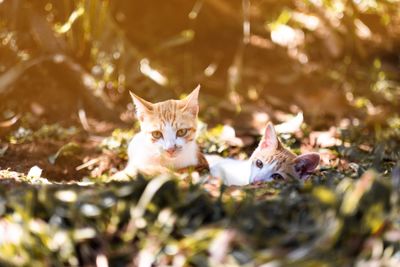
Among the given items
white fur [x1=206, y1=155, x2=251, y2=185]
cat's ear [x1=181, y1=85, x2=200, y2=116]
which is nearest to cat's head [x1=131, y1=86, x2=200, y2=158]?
cat's ear [x1=181, y1=85, x2=200, y2=116]

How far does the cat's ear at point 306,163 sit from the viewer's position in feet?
9.53

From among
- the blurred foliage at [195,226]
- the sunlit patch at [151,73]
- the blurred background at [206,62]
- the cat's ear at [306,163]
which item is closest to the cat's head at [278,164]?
the cat's ear at [306,163]

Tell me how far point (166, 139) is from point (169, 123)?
8 centimetres

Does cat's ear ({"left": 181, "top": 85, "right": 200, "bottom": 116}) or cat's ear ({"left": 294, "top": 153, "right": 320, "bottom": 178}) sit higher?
cat's ear ({"left": 181, "top": 85, "right": 200, "bottom": 116})

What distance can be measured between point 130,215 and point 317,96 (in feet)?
10.6

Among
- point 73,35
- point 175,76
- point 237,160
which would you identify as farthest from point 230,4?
point 237,160

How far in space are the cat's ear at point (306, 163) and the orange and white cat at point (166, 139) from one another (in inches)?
19.7

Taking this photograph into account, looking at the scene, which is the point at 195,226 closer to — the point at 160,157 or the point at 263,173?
the point at 263,173

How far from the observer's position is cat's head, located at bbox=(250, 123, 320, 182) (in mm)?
2926

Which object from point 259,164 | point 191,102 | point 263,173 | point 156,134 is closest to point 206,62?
point 191,102

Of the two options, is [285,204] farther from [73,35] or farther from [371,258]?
[73,35]

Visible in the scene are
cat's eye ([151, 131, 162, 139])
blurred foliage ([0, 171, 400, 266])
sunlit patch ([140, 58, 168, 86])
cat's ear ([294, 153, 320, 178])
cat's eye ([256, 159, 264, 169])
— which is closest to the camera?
blurred foliage ([0, 171, 400, 266])

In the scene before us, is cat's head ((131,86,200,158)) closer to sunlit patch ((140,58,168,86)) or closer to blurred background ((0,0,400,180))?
blurred background ((0,0,400,180))

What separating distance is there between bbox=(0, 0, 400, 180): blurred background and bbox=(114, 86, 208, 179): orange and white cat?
0.79m
